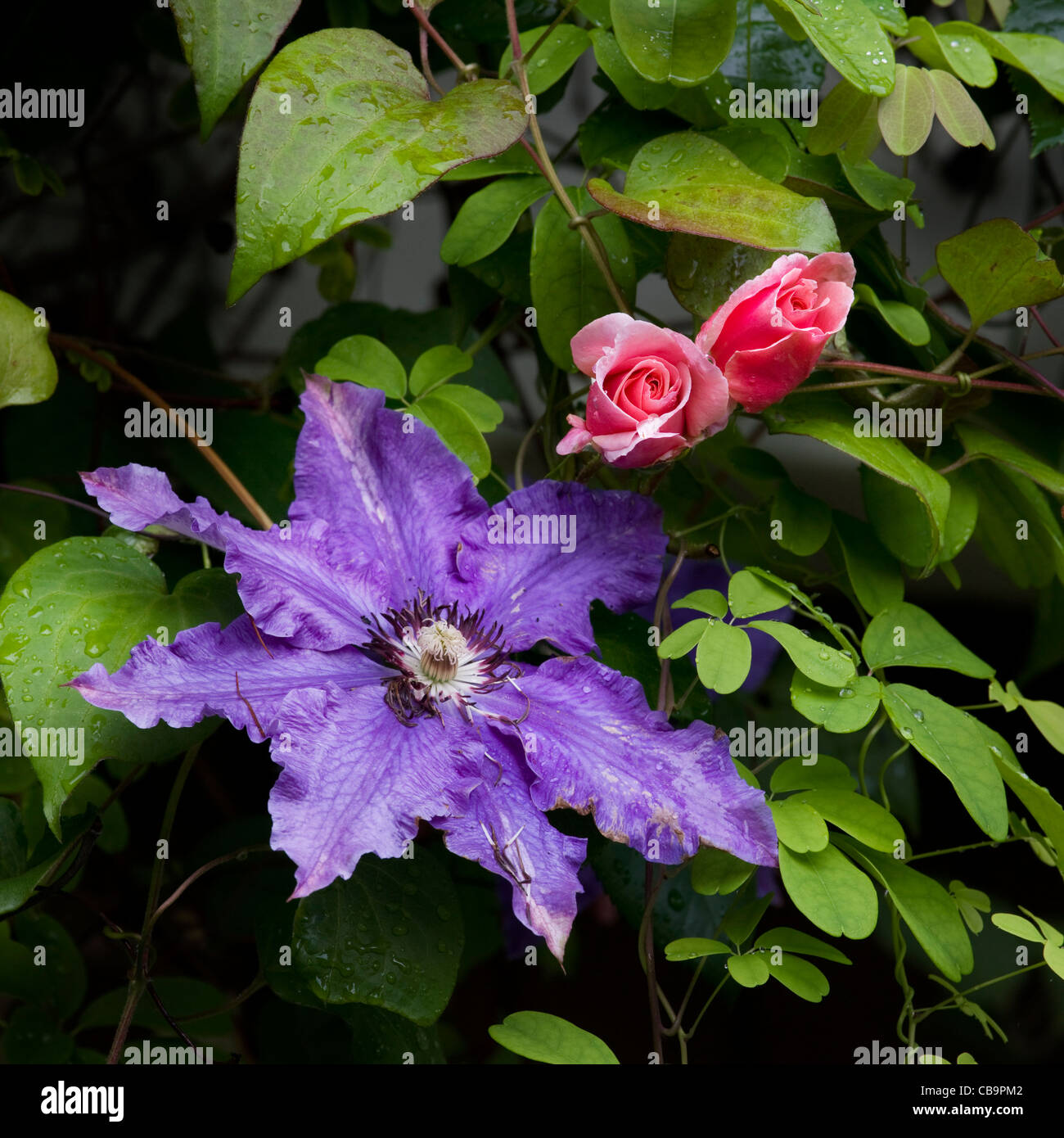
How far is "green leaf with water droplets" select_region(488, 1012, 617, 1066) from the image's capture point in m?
0.55

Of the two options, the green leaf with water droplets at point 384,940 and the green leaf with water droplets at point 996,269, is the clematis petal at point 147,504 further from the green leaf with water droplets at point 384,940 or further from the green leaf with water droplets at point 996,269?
the green leaf with water droplets at point 996,269

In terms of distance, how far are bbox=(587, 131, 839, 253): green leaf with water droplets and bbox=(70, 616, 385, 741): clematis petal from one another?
1.04 ft

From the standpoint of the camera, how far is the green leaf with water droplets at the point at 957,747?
1.84ft

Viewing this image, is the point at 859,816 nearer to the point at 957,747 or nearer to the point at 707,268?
the point at 957,747

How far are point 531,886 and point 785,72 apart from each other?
572mm

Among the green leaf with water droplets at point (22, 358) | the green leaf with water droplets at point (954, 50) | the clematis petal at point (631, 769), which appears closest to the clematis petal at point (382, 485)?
the clematis petal at point (631, 769)

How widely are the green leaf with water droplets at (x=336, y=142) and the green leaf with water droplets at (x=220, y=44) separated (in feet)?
0.09

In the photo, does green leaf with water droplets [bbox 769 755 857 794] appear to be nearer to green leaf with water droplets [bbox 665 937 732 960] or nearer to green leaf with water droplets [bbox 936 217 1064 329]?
green leaf with water droplets [bbox 665 937 732 960]

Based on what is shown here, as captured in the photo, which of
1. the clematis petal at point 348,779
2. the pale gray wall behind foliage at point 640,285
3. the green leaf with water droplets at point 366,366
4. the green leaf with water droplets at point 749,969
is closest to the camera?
the clematis petal at point 348,779

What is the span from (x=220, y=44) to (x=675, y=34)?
0.27 meters

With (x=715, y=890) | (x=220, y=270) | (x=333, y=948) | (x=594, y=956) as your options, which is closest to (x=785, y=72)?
(x=715, y=890)

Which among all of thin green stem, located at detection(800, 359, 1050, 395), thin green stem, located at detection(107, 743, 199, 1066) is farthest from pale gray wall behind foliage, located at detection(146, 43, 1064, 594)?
thin green stem, located at detection(107, 743, 199, 1066)

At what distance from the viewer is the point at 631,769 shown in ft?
1.77
